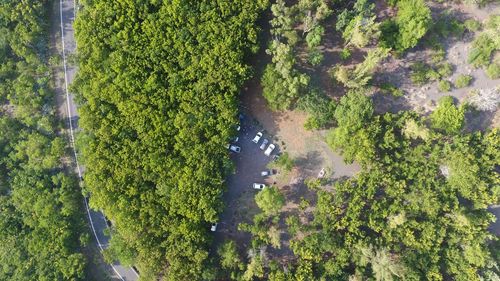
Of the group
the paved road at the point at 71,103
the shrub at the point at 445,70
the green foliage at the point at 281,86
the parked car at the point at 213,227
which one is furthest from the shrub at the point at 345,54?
the paved road at the point at 71,103

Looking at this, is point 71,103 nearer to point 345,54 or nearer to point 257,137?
point 257,137

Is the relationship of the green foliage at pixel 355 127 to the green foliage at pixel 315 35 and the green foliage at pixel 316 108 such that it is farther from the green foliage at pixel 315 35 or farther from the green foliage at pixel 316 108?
the green foliage at pixel 315 35

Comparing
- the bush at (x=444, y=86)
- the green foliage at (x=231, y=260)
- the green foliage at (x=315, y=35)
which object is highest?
the green foliage at (x=315, y=35)

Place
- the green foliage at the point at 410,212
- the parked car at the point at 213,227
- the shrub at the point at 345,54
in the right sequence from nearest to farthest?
the green foliage at the point at 410,212, the parked car at the point at 213,227, the shrub at the point at 345,54

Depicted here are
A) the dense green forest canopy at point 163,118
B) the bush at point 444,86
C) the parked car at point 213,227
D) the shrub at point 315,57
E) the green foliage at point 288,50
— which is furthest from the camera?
the bush at point 444,86

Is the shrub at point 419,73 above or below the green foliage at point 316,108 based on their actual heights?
above

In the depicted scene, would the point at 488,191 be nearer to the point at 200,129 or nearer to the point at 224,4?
the point at 200,129

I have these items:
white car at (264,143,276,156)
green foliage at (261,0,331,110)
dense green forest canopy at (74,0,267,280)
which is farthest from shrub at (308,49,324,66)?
white car at (264,143,276,156)
